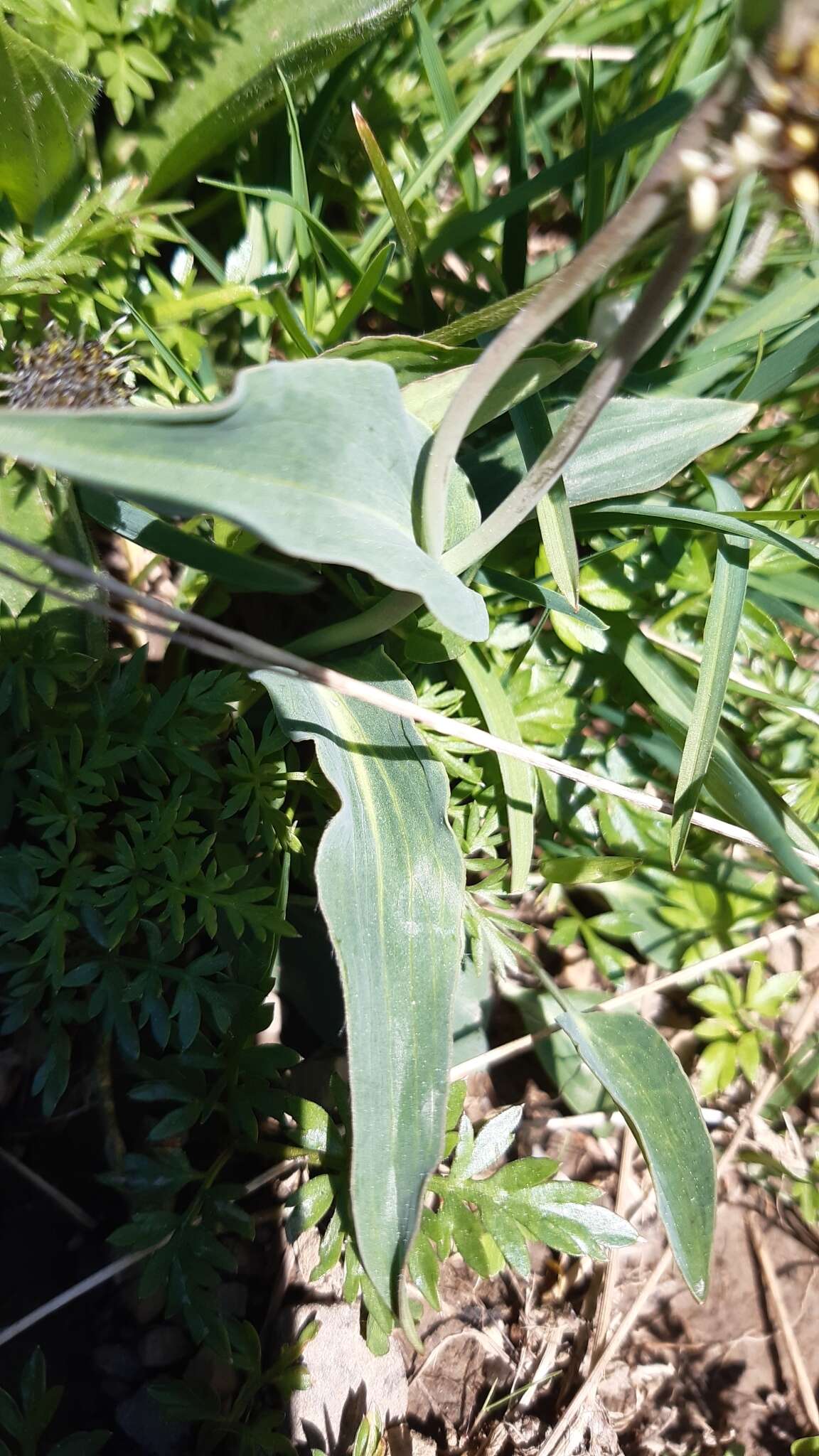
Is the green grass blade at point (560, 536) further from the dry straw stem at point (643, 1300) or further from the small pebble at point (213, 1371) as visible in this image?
the small pebble at point (213, 1371)

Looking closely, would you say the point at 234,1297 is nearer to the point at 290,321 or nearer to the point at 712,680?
the point at 712,680

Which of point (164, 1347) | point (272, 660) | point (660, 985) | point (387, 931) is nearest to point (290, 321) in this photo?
point (272, 660)

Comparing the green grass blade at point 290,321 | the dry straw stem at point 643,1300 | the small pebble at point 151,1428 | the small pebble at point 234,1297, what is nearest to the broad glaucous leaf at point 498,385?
the green grass blade at point 290,321

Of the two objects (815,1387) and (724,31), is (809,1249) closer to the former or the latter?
(815,1387)

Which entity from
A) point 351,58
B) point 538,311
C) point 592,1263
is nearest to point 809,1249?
point 592,1263

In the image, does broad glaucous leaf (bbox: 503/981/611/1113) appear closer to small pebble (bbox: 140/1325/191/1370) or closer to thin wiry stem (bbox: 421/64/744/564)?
small pebble (bbox: 140/1325/191/1370)

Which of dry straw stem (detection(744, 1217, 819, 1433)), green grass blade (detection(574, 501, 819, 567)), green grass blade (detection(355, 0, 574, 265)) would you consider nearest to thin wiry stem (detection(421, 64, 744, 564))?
green grass blade (detection(574, 501, 819, 567))
